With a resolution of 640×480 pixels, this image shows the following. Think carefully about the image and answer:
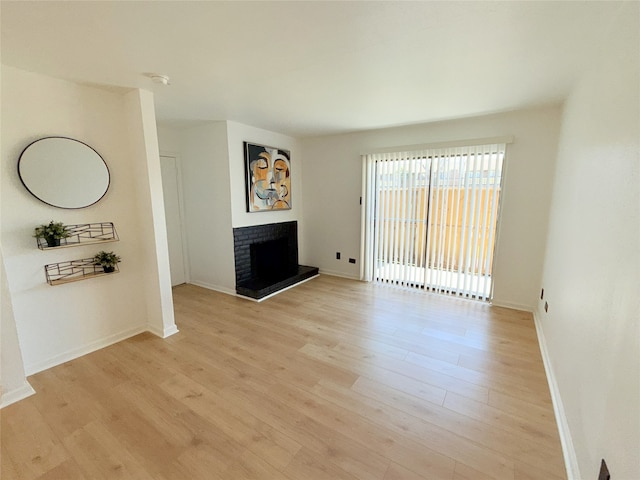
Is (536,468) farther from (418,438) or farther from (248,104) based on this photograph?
(248,104)

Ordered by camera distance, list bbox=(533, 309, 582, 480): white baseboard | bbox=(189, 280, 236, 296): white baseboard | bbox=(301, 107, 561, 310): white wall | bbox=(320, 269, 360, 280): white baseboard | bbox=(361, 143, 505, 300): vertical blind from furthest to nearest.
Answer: bbox=(320, 269, 360, 280): white baseboard, bbox=(189, 280, 236, 296): white baseboard, bbox=(361, 143, 505, 300): vertical blind, bbox=(301, 107, 561, 310): white wall, bbox=(533, 309, 582, 480): white baseboard

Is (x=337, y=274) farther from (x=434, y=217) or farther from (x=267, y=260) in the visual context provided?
(x=434, y=217)

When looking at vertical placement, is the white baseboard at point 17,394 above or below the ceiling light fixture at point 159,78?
below

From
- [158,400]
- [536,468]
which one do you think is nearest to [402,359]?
[536,468]

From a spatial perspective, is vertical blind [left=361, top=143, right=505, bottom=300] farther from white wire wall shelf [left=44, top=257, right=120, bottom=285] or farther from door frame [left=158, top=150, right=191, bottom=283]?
white wire wall shelf [left=44, top=257, right=120, bottom=285]

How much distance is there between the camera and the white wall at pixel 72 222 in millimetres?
1989

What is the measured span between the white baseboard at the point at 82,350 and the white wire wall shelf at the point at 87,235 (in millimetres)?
911

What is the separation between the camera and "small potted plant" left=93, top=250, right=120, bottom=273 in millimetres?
2418

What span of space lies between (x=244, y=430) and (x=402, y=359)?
1334 millimetres

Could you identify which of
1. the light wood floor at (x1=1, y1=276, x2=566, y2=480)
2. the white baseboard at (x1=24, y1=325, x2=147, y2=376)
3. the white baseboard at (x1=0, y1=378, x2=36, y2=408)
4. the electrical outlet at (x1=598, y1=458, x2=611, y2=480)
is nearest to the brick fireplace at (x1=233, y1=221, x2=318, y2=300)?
the light wood floor at (x1=1, y1=276, x2=566, y2=480)

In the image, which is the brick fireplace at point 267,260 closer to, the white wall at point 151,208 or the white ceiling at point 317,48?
the white wall at point 151,208

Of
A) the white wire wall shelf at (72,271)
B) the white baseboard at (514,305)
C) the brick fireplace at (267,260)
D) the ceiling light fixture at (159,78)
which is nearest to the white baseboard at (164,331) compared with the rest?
the white wire wall shelf at (72,271)

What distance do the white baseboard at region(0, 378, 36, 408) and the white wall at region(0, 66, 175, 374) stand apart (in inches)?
11.0

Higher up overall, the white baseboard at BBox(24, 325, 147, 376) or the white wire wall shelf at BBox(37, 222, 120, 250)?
the white wire wall shelf at BBox(37, 222, 120, 250)
